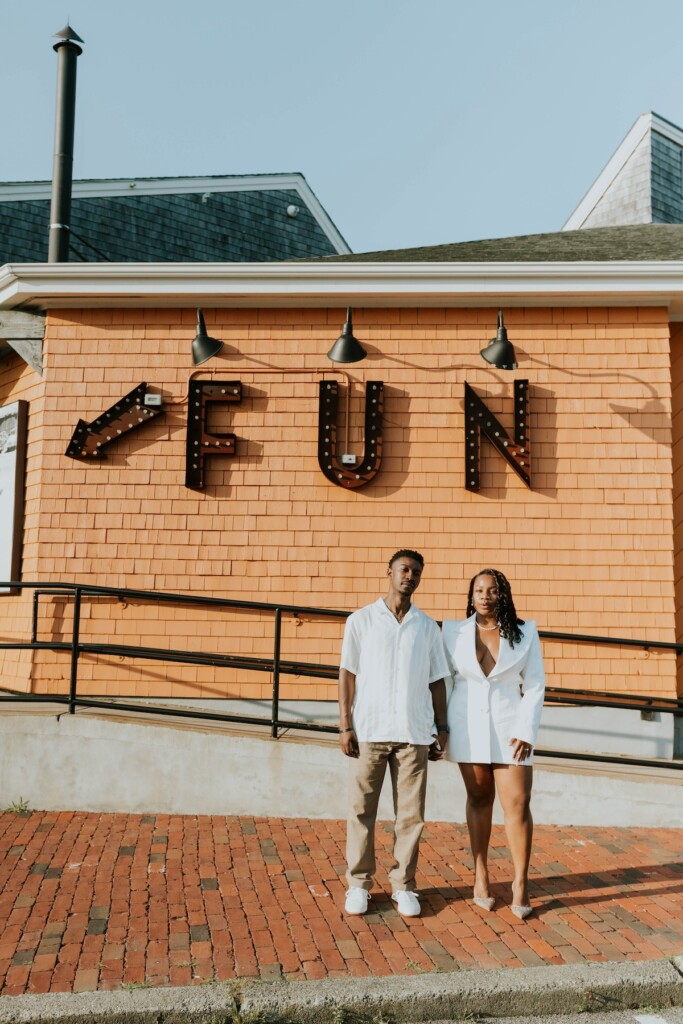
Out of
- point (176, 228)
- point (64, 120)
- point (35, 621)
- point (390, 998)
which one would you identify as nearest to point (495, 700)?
point (390, 998)

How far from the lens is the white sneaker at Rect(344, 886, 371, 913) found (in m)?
4.25

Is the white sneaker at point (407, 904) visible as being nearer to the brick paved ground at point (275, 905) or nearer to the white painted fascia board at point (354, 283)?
the brick paved ground at point (275, 905)

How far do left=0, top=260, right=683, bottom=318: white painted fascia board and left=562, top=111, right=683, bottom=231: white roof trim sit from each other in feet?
35.9

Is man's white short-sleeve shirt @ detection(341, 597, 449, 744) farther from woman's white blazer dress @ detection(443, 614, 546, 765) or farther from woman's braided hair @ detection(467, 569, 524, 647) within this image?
woman's braided hair @ detection(467, 569, 524, 647)

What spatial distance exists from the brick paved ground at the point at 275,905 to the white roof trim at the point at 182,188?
431 inches

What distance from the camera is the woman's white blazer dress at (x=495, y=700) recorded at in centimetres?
425

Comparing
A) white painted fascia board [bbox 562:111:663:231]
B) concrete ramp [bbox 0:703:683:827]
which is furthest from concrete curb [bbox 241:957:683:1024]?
white painted fascia board [bbox 562:111:663:231]

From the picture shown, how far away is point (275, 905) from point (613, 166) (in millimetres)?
16555

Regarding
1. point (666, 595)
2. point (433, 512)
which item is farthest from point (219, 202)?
point (666, 595)

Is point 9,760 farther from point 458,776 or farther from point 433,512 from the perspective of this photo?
point 433,512


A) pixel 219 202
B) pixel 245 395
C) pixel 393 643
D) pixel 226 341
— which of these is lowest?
pixel 393 643

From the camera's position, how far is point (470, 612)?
4605mm

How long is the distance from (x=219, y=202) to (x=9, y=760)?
12204 millimetres

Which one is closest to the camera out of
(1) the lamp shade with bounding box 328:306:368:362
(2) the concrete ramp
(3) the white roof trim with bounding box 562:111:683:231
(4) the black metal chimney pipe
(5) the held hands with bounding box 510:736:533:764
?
(5) the held hands with bounding box 510:736:533:764
